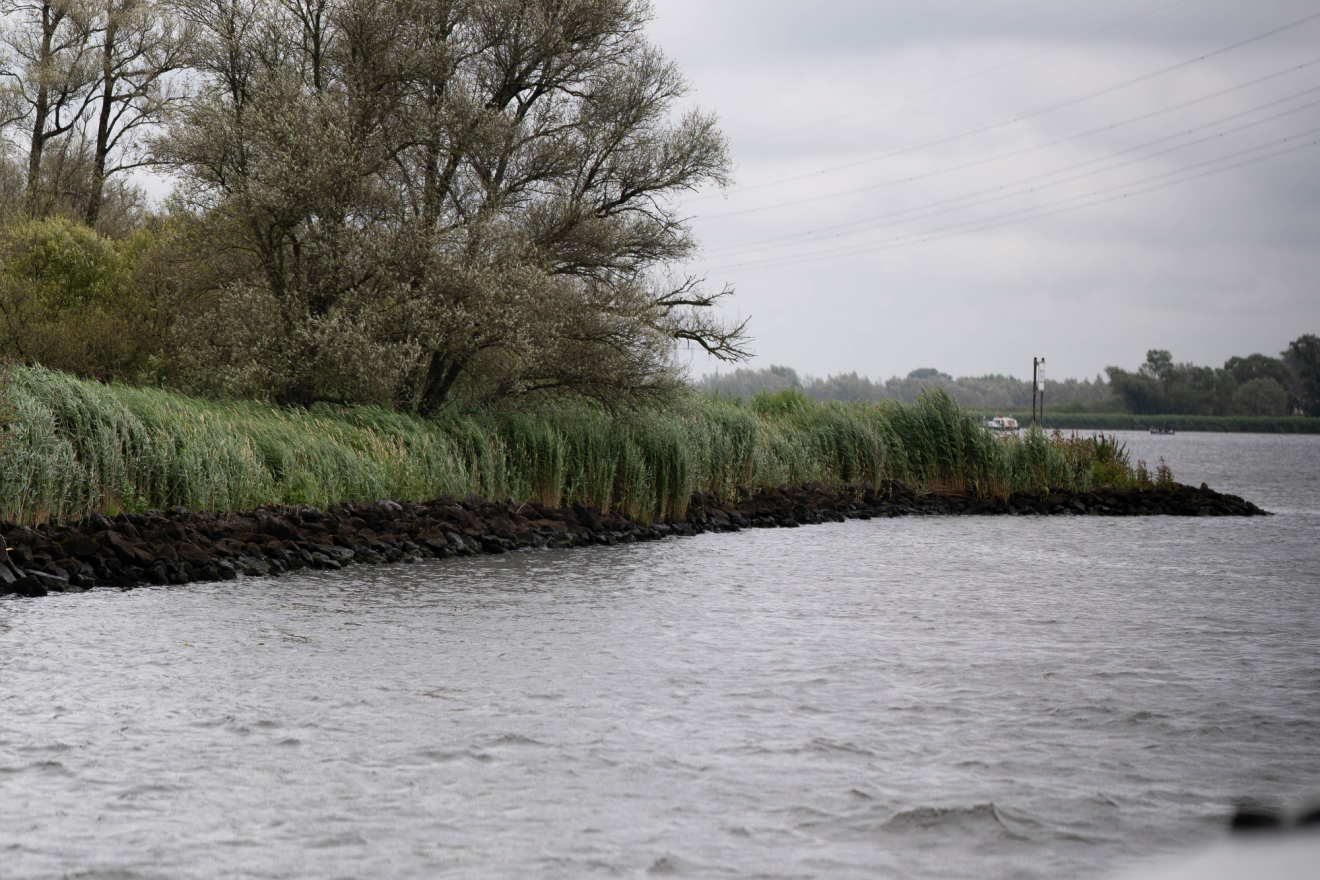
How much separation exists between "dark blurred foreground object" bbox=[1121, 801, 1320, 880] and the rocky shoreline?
11.7m

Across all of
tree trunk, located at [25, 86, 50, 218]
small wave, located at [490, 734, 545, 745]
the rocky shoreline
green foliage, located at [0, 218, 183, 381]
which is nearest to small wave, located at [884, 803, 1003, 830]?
small wave, located at [490, 734, 545, 745]

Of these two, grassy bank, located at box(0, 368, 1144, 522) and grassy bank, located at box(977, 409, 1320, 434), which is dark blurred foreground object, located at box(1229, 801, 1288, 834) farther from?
grassy bank, located at box(977, 409, 1320, 434)

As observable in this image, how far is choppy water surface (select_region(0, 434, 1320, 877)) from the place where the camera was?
187 inches

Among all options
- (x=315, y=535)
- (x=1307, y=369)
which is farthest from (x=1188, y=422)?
(x=315, y=535)

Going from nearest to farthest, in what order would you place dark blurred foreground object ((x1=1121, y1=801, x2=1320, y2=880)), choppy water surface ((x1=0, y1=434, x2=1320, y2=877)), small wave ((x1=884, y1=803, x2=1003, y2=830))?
dark blurred foreground object ((x1=1121, y1=801, x2=1320, y2=880)) < choppy water surface ((x1=0, y1=434, x2=1320, y2=877)) < small wave ((x1=884, y1=803, x2=1003, y2=830))

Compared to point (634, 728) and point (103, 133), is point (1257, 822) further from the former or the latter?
point (103, 133)

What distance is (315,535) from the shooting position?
1384 centimetres

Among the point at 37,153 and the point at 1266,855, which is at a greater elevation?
the point at 37,153

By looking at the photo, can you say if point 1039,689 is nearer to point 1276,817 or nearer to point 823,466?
point 1276,817

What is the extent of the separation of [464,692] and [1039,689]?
3.78m

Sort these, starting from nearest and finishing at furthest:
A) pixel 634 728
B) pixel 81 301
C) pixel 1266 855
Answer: pixel 1266 855
pixel 634 728
pixel 81 301

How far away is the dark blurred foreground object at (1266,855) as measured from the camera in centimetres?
79

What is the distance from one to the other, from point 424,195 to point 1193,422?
357 feet

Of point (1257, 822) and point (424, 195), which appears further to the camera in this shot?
point (424, 195)
